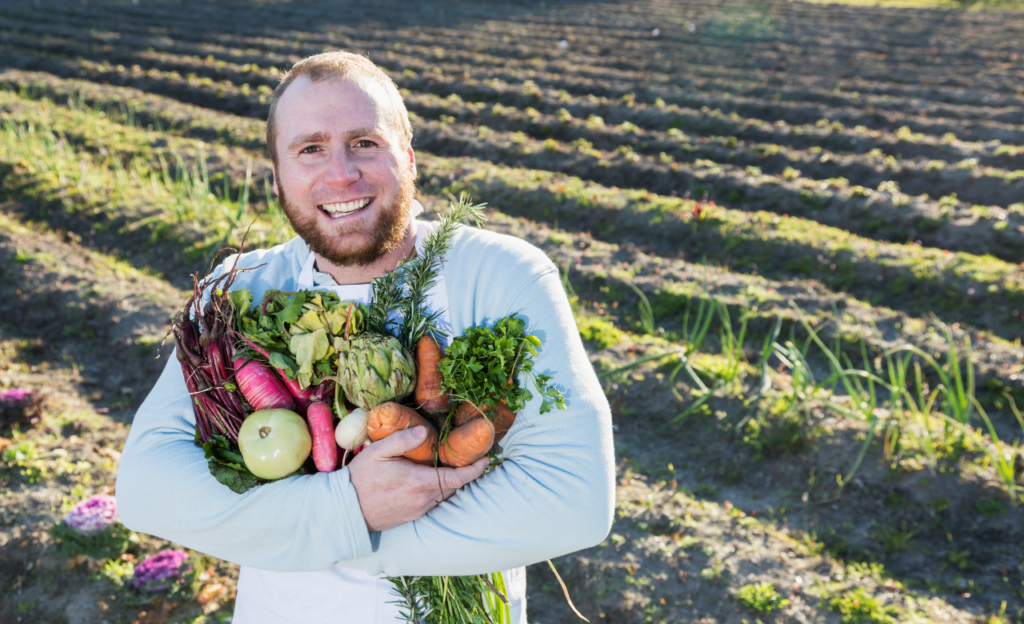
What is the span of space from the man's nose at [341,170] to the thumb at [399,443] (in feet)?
2.03

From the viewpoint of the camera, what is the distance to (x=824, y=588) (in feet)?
10.2

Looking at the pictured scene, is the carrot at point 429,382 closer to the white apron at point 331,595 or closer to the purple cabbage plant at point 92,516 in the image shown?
the white apron at point 331,595

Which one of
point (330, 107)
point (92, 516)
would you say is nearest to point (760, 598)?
point (330, 107)

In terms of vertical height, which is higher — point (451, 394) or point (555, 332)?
point (555, 332)

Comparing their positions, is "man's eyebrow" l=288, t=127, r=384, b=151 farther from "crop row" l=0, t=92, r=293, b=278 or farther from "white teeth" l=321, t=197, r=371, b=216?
"crop row" l=0, t=92, r=293, b=278

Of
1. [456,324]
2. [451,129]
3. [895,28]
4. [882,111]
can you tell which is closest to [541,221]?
[451,129]

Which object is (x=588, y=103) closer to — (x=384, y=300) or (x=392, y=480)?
(x=384, y=300)

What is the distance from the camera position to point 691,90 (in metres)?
11.2

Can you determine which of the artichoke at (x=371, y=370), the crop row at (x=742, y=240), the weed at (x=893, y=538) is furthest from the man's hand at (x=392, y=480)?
the crop row at (x=742, y=240)

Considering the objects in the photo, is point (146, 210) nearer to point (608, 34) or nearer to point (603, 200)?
point (603, 200)

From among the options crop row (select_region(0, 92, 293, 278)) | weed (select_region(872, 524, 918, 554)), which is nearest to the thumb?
weed (select_region(872, 524, 918, 554))

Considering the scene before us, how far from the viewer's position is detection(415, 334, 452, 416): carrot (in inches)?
60.9

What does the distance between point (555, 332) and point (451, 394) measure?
274 millimetres

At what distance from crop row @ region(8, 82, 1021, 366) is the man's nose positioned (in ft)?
14.2
